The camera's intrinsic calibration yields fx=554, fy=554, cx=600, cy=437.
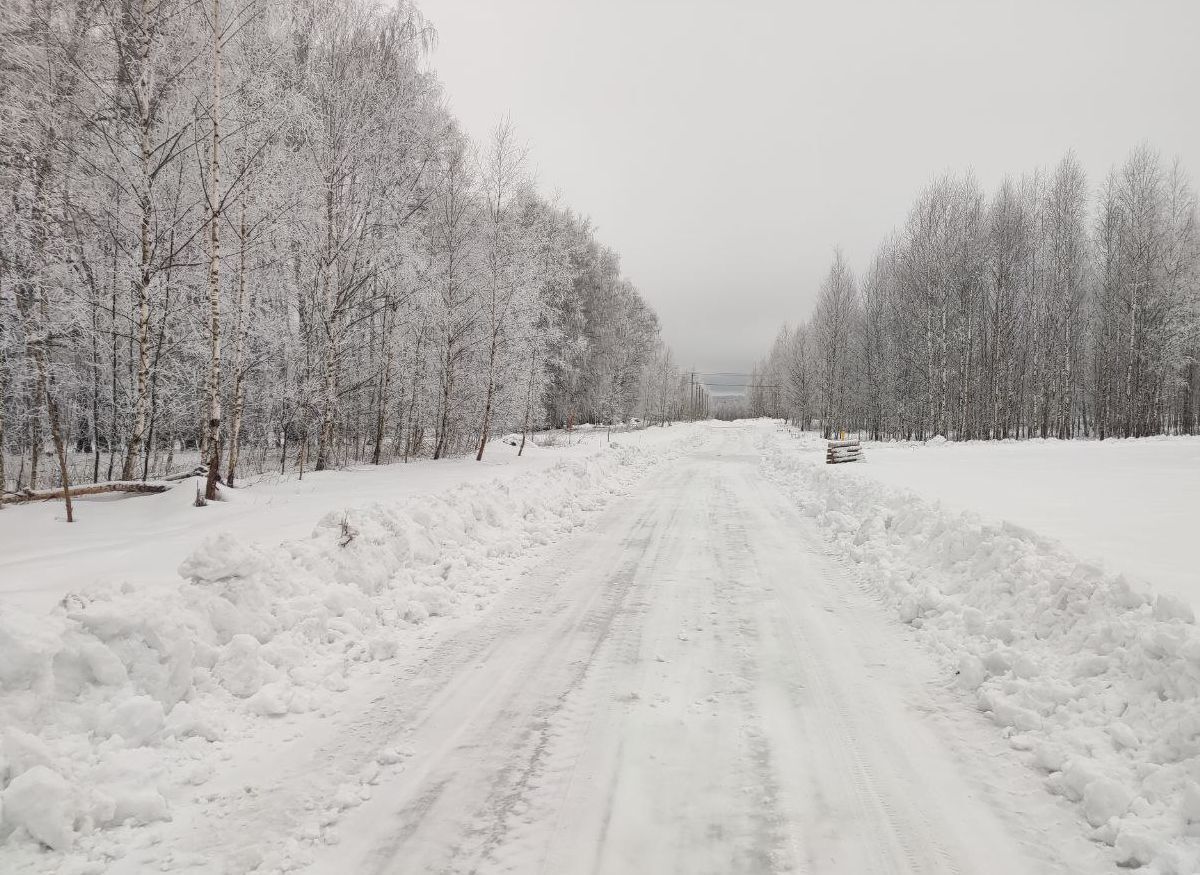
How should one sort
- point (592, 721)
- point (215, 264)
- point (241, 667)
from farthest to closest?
point (215, 264)
point (241, 667)
point (592, 721)

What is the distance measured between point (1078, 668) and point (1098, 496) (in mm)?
8333

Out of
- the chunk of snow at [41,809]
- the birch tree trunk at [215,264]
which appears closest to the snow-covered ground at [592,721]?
the chunk of snow at [41,809]

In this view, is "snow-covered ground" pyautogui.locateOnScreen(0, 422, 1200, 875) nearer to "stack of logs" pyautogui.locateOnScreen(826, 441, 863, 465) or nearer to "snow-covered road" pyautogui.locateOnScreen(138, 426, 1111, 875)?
"snow-covered road" pyautogui.locateOnScreen(138, 426, 1111, 875)

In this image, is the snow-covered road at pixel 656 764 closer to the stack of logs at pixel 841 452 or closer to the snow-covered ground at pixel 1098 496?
the snow-covered ground at pixel 1098 496

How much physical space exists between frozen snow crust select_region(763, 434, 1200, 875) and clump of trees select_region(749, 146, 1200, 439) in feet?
105

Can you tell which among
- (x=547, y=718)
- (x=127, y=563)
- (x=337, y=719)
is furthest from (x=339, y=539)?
(x=547, y=718)

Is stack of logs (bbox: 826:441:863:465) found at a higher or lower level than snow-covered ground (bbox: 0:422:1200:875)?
higher

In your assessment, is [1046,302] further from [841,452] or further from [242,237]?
[242,237]

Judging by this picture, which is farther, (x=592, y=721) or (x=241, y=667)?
(x=241, y=667)

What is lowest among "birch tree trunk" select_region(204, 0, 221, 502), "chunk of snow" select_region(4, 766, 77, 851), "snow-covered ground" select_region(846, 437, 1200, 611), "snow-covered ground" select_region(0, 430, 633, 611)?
"chunk of snow" select_region(4, 766, 77, 851)

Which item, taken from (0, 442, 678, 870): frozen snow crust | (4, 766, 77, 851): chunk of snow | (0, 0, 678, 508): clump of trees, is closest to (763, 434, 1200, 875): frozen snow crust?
(0, 442, 678, 870): frozen snow crust

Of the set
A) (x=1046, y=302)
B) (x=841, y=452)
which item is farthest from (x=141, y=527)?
(x=1046, y=302)

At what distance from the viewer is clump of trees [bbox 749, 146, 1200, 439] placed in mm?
32469

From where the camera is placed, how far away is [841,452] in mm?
17797
